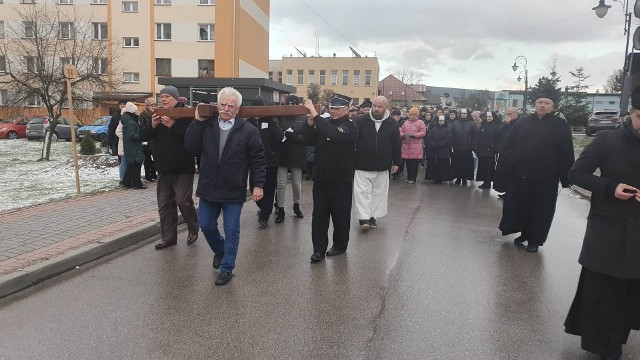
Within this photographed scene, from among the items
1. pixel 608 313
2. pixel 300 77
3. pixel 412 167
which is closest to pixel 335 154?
pixel 608 313

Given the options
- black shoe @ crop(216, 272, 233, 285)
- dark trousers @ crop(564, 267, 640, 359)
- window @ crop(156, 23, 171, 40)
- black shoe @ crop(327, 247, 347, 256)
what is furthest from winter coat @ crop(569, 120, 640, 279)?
window @ crop(156, 23, 171, 40)

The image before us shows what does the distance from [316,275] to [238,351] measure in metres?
1.91

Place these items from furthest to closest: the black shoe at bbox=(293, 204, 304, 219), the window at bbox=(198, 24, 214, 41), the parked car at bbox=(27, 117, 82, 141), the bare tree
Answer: the window at bbox=(198, 24, 214, 41), the parked car at bbox=(27, 117, 82, 141), the bare tree, the black shoe at bbox=(293, 204, 304, 219)

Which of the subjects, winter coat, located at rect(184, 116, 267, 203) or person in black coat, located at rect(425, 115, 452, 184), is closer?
winter coat, located at rect(184, 116, 267, 203)

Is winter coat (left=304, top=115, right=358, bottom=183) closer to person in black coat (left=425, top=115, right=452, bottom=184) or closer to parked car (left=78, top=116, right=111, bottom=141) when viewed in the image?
person in black coat (left=425, top=115, right=452, bottom=184)

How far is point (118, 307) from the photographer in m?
4.50

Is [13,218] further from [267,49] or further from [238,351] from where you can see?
[267,49]

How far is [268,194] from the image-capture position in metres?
7.96

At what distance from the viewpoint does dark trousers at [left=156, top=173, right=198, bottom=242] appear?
20.9 feet

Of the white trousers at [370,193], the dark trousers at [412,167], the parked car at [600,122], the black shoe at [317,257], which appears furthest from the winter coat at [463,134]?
the parked car at [600,122]

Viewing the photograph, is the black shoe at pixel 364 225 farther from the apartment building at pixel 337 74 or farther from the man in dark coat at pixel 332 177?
the apartment building at pixel 337 74

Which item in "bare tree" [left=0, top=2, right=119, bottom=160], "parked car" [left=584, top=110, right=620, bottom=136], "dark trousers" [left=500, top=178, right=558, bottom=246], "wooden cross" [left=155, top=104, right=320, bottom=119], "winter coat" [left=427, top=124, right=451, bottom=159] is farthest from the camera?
"parked car" [left=584, top=110, right=620, bottom=136]

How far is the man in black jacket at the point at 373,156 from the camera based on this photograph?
7.58m

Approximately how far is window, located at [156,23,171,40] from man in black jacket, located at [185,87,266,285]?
40.1 m
